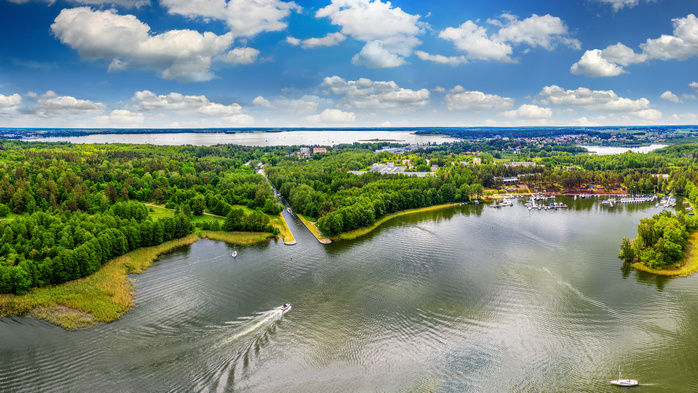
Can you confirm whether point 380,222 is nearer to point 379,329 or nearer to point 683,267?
point 379,329

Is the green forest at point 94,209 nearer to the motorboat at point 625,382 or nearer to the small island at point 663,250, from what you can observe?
the motorboat at point 625,382

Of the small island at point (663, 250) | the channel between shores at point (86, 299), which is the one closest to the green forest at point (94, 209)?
the channel between shores at point (86, 299)

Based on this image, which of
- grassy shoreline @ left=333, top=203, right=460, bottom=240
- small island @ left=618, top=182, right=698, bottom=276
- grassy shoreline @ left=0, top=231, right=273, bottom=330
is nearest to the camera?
grassy shoreline @ left=0, top=231, right=273, bottom=330

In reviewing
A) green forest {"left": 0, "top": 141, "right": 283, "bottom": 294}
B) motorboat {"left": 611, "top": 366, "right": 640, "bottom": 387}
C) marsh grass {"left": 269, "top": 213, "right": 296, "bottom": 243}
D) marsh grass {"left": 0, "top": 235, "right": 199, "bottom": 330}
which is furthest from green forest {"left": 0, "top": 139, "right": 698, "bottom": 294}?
motorboat {"left": 611, "top": 366, "right": 640, "bottom": 387}

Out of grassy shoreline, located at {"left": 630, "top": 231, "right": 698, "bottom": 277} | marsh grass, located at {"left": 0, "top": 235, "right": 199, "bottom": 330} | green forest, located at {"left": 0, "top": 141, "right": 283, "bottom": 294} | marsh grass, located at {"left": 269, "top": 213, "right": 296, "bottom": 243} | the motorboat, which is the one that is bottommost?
the motorboat

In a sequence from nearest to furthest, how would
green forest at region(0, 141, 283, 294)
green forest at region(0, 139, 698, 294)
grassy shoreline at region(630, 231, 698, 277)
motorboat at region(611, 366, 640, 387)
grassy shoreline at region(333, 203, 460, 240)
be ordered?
motorboat at region(611, 366, 640, 387) → green forest at region(0, 141, 283, 294) → grassy shoreline at region(630, 231, 698, 277) → green forest at region(0, 139, 698, 294) → grassy shoreline at region(333, 203, 460, 240)

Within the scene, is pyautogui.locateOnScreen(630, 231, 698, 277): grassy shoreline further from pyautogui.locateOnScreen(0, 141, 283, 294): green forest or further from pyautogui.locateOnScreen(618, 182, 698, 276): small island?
pyautogui.locateOnScreen(0, 141, 283, 294): green forest

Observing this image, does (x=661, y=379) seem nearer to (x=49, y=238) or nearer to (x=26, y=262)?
(x=26, y=262)
